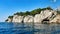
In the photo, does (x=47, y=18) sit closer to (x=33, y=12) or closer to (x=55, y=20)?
(x=55, y=20)

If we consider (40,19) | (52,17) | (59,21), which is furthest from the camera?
(40,19)

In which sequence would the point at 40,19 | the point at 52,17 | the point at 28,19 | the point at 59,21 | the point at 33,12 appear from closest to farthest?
the point at 59,21 < the point at 52,17 < the point at 40,19 < the point at 28,19 < the point at 33,12

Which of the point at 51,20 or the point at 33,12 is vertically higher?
the point at 33,12

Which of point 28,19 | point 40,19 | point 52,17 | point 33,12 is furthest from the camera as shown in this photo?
point 33,12

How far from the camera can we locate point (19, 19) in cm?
15412

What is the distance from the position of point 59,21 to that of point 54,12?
11.2m

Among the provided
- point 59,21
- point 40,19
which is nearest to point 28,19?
point 40,19

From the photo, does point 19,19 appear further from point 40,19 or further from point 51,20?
point 51,20

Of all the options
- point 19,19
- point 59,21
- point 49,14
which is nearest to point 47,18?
point 49,14

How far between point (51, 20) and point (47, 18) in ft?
18.9

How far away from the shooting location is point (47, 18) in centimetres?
11025

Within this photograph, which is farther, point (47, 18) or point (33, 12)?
point (33, 12)

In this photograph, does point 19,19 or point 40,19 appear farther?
point 19,19

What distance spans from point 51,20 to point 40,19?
1224 centimetres
